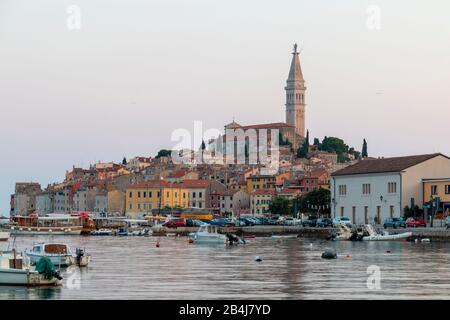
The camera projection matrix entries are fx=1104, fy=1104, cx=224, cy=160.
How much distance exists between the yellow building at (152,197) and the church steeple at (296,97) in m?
73.5

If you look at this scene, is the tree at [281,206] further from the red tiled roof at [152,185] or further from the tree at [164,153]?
the tree at [164,153]

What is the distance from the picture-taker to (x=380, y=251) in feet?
142

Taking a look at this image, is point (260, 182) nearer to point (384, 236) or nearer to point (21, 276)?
point (384, 236)

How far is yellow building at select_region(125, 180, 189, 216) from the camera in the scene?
110 meters

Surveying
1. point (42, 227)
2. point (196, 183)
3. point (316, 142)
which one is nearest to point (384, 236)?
point (42, 227)

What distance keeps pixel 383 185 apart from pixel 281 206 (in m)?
37.0

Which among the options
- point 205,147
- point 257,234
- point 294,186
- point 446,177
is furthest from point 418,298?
point 205,147

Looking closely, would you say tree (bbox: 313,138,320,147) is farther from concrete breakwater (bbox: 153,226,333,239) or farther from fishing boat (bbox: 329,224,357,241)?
fishing boat (bbox: 329,224,357,241)

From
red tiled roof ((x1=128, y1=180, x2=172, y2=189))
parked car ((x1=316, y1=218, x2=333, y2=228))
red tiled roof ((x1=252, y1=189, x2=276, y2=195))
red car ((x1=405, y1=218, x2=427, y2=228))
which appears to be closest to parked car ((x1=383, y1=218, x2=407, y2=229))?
red car ((x1=405, y1=218, x2=427, y2=228))

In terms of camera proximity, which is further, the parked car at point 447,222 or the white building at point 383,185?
the white building at point 383,185

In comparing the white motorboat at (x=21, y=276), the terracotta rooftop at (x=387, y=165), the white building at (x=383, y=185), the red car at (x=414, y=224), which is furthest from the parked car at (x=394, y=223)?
the white motorboat at (x=21, y=276)

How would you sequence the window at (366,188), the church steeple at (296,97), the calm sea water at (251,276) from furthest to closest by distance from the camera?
the church steeple at (296,97) → the window at (366,188) → the calm sea water at (251,276)

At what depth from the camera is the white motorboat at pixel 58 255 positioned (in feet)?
106

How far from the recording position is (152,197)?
110125 millimetres
